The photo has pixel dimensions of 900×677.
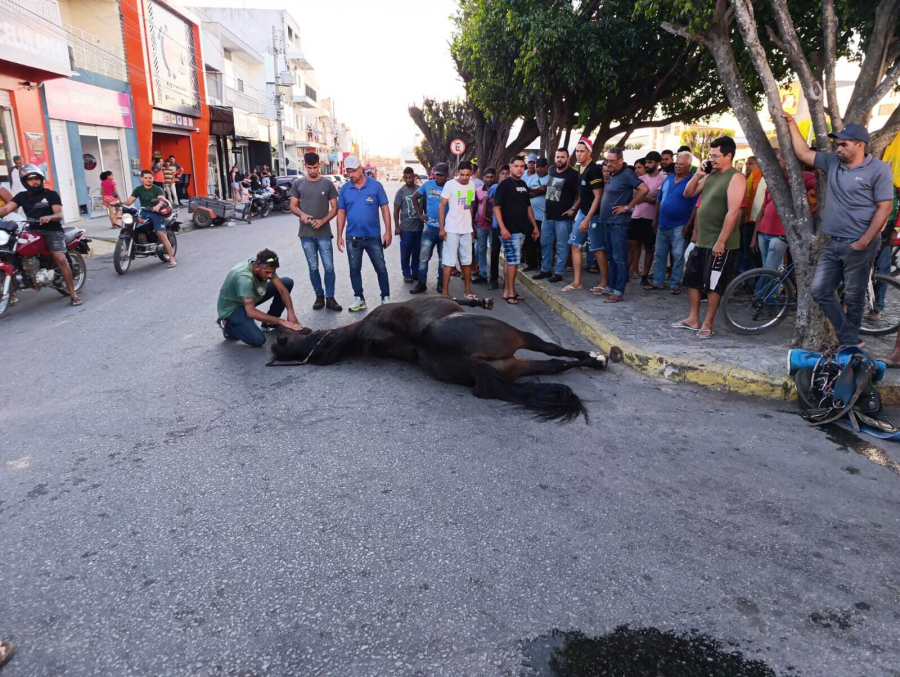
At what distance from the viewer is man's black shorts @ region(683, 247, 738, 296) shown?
542cm

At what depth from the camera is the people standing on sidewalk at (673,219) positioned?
6.87 meters

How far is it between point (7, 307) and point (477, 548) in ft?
23.5

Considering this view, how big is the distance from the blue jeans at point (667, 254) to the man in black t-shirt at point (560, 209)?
115cm

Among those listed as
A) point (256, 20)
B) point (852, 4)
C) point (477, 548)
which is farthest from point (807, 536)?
point (256, 20)

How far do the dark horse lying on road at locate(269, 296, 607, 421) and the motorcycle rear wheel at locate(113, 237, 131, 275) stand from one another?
19.1 ft

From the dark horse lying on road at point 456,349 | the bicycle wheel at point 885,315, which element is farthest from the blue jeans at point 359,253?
the bicycle wheel at point 885,315

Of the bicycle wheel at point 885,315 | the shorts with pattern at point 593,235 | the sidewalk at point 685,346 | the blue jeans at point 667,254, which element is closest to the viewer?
the sidewalk at point 685,346

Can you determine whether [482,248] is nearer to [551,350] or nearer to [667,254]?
[667,254]

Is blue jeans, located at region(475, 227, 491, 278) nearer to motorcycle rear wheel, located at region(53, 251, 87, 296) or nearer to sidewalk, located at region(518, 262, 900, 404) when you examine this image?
sidewalk, located at region(518, 262, 900, 404)

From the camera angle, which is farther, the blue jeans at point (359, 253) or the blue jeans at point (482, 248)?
the blue jeans at point (482, 248)

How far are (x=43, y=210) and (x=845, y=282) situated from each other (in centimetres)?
867

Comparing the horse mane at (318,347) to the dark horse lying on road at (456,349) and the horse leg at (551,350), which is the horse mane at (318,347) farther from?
the horse leg at (551,350)

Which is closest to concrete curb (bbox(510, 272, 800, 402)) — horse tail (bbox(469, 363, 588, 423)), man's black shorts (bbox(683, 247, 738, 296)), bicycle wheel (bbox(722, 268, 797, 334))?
man's black shorts (bbox(683, 247, 738, 296))

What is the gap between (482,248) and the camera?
→ 8828 mm
